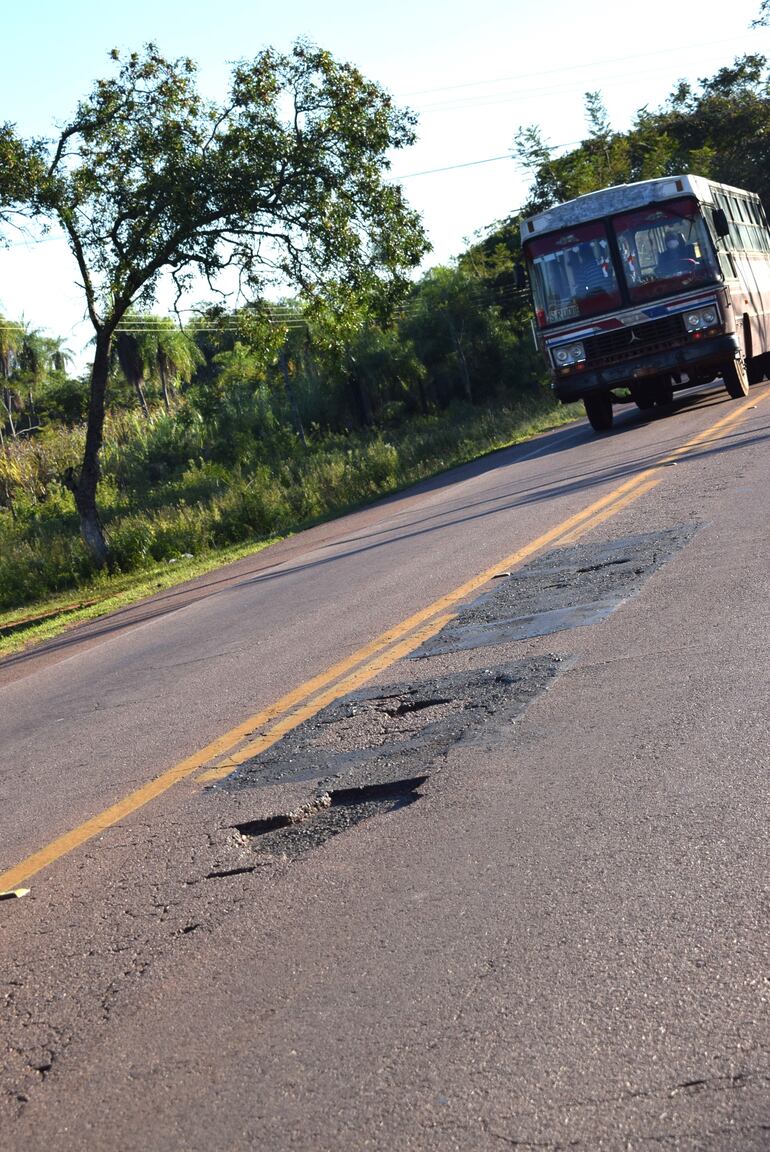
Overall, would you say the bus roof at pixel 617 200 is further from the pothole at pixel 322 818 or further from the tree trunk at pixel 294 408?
the tree trunk at pixel 294 408

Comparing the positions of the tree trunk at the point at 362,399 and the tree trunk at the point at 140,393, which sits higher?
the tree trunk at the point at 140,393

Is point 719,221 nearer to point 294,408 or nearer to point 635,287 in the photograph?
point 635,287

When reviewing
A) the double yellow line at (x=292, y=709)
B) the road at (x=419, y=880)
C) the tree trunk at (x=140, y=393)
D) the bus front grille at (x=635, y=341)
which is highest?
the tree trunk at (x=140, y=393)

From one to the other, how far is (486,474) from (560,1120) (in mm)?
19259

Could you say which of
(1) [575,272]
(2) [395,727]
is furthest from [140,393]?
(2) [395,727]

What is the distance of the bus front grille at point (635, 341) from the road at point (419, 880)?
36.9ft

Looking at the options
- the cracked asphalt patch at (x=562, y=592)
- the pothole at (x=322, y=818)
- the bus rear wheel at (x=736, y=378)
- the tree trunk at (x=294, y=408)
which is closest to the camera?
the pothole at (x=322, y=818)

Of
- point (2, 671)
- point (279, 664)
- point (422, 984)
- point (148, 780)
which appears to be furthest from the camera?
Result: point (2, 671)

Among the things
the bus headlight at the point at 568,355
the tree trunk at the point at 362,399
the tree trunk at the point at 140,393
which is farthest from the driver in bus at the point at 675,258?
the tree trunk at the point at 140,393

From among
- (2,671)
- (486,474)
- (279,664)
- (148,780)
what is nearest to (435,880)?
(148,780)

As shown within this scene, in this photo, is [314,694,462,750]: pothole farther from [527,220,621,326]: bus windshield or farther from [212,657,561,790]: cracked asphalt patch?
[527,220,621,326]: bus windshield

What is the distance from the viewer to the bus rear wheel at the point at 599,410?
883 inches

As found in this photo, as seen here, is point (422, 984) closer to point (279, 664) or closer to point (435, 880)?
point (435, 880)

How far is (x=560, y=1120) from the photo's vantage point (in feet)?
9.34
